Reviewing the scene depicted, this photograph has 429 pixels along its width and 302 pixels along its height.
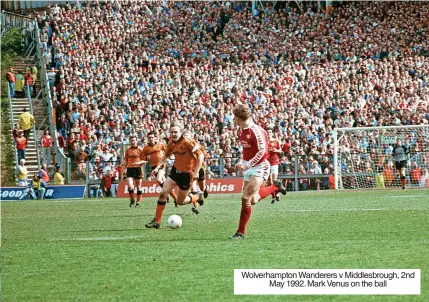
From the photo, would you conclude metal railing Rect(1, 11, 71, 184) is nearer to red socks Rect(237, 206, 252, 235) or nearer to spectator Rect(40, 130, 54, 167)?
spectator Rect(40, 130, 54, 167)

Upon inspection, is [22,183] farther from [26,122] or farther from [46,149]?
[26,122]

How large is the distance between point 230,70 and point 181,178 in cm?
2229

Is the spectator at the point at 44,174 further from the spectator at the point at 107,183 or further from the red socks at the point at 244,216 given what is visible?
the red socks at the point at 244,216

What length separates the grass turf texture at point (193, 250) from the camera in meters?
9.30

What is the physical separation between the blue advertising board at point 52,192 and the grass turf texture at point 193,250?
1310 centimetres

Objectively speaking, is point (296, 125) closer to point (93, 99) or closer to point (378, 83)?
point (378, 83)

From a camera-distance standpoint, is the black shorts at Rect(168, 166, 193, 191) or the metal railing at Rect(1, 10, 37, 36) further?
the metal railing at Rect(1, 10, 37, 36)

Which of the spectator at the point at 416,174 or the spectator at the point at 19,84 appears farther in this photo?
the spectator at the point at 19,84

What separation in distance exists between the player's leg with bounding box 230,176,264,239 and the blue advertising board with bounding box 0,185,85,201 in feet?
67.8

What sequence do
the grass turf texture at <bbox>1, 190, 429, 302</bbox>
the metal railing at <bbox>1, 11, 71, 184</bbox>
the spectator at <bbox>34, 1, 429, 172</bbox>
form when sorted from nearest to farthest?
the grass turf texture at <bbox>1, 190, 429, 302</bbox> < the metal railing at <bbox>1, 11, 71, 184</bbox> < the spectator at <bbox>34, 1, 429, 172</bbox>

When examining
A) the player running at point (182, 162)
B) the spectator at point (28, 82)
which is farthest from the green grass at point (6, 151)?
the player running at point (182, 162)

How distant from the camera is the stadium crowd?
35812 millimetres

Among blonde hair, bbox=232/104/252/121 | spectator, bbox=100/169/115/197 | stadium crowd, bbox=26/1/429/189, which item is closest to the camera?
blonde hair, bbox=232/104/252/121

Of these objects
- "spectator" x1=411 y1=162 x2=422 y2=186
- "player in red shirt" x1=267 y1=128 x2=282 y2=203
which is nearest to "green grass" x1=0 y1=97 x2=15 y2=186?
"player in red shirt" x1=267 y1=128 x2=282 y2=203
